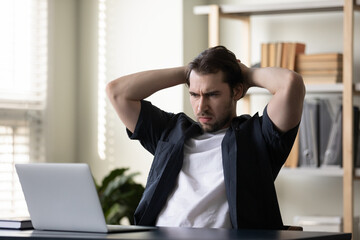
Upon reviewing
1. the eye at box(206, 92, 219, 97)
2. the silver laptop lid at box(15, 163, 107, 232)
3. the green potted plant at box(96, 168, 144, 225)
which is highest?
the eye at box(206, 92, 219, 97)

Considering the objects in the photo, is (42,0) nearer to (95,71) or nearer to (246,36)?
(95,71)

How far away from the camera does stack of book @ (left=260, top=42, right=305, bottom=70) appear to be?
11.6 feet

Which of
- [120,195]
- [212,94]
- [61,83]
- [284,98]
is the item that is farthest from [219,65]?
[61,83]

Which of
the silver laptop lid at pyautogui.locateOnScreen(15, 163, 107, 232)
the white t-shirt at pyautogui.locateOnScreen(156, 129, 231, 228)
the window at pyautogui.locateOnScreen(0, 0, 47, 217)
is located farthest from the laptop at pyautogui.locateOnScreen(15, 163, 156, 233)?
the window at pyautogui.locateOnScreen(0, 0, 47, 217)

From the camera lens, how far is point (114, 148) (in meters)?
4.29

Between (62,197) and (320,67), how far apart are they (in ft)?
6.56

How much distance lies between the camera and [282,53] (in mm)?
3553

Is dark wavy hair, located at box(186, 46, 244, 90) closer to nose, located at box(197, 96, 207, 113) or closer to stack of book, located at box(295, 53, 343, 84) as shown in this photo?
nose, located at box(197, 96, 207, 113)

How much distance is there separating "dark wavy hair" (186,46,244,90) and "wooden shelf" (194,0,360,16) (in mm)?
1270

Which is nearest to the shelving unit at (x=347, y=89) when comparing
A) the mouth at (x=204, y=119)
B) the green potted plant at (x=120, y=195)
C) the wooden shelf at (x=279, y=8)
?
the wooden shelf at (x=279, y=8)

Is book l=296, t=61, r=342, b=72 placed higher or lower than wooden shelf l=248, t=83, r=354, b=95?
higher

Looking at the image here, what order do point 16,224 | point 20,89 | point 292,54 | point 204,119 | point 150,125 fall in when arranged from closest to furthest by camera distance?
point 16,224, point 204,119, point 150,125, point 292,54, point 20,89

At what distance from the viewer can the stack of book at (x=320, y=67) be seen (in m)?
3.45

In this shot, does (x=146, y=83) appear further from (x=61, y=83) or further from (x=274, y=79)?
(x=61, y=83)
